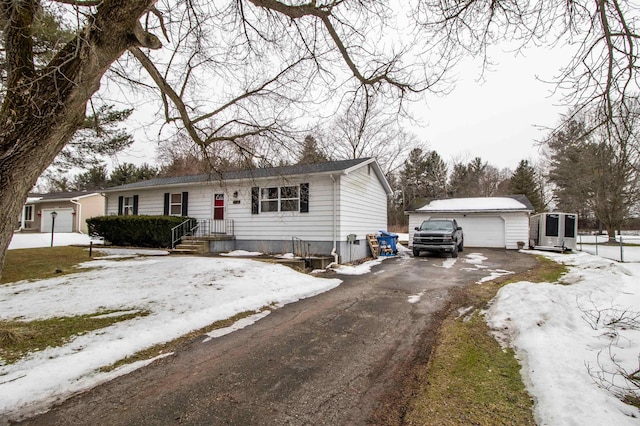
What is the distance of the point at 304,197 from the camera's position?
471 inches

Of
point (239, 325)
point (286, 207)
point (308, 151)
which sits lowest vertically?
point (239, 325)

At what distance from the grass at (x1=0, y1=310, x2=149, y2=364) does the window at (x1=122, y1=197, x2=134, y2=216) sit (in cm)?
1343

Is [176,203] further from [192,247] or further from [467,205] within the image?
[467,205]

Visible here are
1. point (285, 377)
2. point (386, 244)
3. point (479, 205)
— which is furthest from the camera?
point (479, 205)

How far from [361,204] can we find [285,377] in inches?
424

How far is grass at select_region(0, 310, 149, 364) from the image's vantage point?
3.66 metres

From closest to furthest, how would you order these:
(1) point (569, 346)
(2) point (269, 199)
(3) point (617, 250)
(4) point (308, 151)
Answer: (1) point (569, 346) → (4) point (308, 151) → (2) point (269, 199) → (3) point (617, 250)

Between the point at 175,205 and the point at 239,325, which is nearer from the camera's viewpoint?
the point at 239,325

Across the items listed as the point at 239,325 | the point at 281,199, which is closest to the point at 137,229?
the point at 281,199

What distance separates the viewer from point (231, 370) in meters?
3.25

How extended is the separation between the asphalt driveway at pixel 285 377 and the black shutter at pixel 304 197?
650 cm

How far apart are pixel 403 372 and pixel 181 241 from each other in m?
12.2

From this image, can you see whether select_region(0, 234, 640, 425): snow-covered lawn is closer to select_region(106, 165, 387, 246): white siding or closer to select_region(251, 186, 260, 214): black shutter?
select_region(106, 165, 387, 246): white siding

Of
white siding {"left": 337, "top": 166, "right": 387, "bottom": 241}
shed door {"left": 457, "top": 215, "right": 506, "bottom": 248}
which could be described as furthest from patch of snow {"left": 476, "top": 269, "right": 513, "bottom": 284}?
shed door {"left": 457, "top": 215, "right": 506, "bottom": 248}
